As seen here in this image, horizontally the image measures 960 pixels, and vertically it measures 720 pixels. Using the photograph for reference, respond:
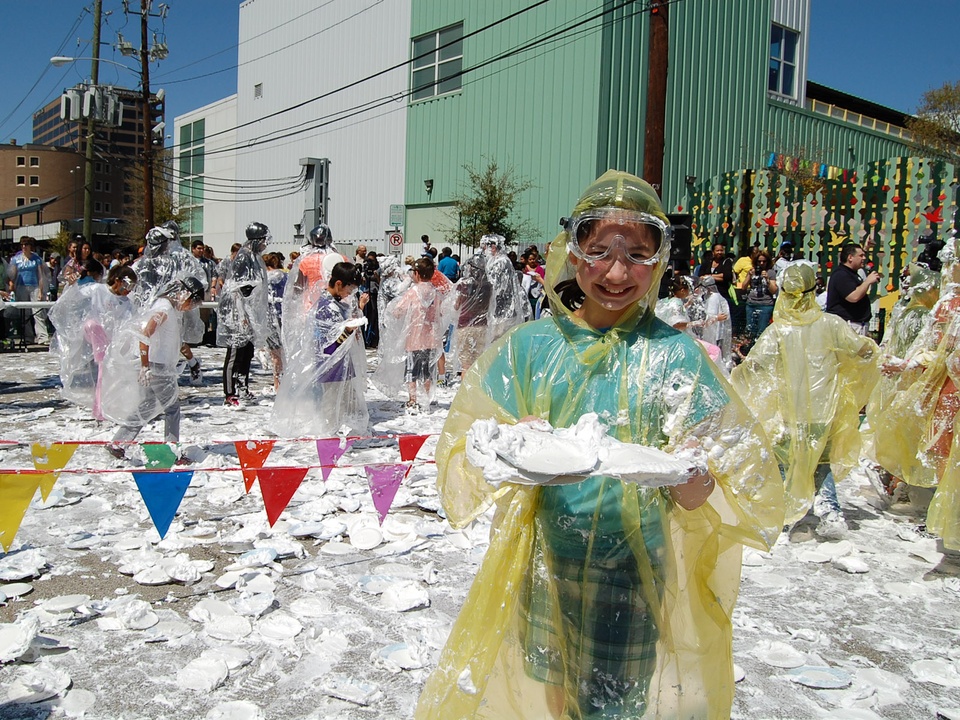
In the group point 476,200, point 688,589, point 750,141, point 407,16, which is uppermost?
point 407,16

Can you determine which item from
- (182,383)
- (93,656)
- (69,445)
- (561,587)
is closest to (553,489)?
(561,587)

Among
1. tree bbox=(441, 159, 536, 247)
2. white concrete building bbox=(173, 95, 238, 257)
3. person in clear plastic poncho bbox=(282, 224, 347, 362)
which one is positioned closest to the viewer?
person in clear plastic poncho bbox=(282, 224, 347, 362)

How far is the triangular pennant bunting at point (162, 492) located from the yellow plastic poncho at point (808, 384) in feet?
11.3

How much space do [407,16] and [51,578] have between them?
22.6 metres

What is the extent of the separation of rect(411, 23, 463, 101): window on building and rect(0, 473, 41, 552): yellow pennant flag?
1988cm

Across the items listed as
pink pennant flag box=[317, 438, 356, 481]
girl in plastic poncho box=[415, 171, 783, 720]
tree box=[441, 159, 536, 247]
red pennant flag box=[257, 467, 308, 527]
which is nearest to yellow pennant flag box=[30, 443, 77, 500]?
red pennant flag box=[257, 467, 308, 527]

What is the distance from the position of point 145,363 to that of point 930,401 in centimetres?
534

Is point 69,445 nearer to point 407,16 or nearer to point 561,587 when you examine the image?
point 561,587

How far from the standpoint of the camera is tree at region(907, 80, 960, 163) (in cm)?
2433

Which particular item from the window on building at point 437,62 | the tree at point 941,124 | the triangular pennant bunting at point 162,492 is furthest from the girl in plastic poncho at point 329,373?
the tree at point 941,124

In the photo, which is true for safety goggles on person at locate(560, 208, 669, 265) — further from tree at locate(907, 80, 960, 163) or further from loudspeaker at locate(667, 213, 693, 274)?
tree at locate(907, 80, 960, 163)

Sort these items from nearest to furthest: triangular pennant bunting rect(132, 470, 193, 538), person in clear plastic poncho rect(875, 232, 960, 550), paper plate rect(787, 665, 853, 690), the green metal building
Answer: paper plate rect(787, 665, 853, 690), triangular pennant bunting rect(132, 470, 193, 538), person in clear plastic poncho rect(875, 232, 960, 550), the green metal building

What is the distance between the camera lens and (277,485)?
405 cm

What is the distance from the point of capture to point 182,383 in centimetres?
990
